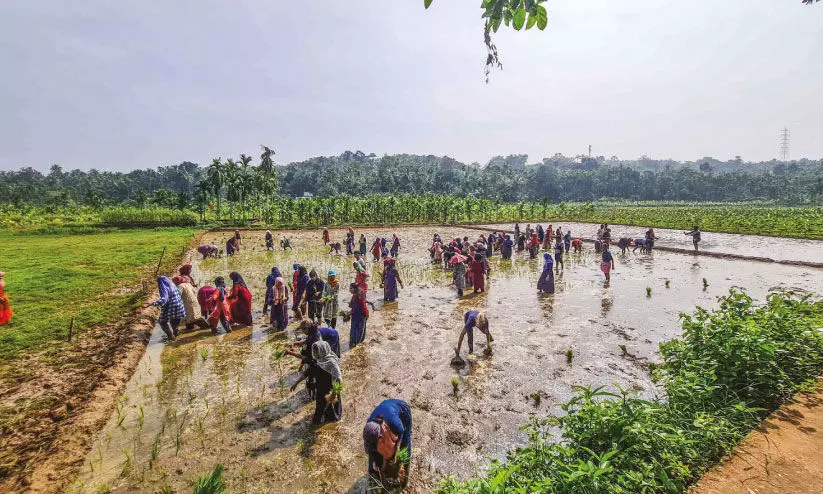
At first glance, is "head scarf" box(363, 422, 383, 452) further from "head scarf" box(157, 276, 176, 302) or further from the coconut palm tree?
the coconut palm tree

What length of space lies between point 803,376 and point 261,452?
808 centimetres

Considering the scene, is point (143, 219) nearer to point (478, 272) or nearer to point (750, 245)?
point (478, 272)

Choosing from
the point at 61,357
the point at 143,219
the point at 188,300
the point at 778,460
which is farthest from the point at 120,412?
the point at 143,219

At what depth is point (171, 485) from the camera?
4855 millimetres

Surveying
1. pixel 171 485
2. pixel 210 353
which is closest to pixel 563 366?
pixel 171 485

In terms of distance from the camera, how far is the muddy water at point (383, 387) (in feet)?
17.0

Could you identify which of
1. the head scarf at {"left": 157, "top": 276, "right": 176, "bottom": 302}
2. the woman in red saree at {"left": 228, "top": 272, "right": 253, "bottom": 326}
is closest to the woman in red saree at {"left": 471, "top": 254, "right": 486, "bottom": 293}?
the woman in red saree at {"left": 228, "top": 272, "right": 253, "bottom": 326}

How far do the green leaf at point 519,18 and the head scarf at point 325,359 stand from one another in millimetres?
4701

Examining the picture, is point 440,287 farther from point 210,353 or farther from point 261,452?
point 261,452

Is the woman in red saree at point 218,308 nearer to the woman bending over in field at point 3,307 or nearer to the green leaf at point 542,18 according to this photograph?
the woman bending over in field at point 3,307

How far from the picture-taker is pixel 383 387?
7.28 meters

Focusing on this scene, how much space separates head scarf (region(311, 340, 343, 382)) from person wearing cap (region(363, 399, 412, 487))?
1394mm

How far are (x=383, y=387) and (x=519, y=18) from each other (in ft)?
21.0

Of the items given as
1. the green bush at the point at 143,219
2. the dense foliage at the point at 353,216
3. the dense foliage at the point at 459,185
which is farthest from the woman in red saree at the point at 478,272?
the dense foliage at the point at 459,185
